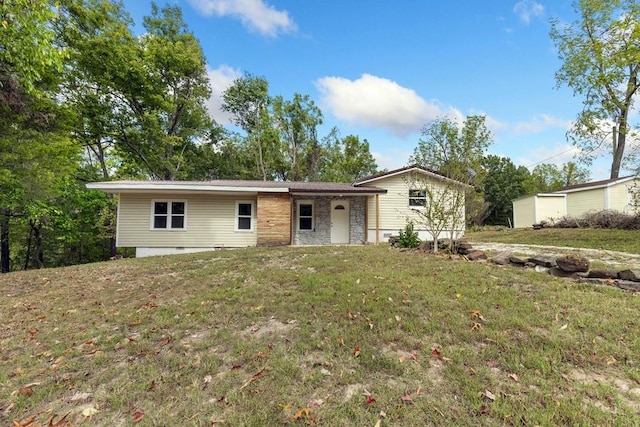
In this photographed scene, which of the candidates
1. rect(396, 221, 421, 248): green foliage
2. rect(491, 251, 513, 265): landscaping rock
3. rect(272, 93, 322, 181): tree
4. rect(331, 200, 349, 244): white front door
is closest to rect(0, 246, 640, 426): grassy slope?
rect(491, 251, 513, 265): landscaping rock

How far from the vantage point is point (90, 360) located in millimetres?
3270

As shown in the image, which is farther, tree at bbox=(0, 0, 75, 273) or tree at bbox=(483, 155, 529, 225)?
tree at bbox=(483, 155, 529, 225)

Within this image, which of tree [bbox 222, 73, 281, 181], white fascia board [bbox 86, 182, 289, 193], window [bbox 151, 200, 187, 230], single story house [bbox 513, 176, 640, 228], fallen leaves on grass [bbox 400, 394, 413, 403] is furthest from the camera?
tree [bbox 222, 73, 281, 181]

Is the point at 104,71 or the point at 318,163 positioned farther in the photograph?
the point at 318,163

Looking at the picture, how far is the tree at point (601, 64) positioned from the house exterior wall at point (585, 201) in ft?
5.53

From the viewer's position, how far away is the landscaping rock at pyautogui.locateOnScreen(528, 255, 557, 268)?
18.1 feet

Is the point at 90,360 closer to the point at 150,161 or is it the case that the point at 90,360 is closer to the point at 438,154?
the point at 150,161

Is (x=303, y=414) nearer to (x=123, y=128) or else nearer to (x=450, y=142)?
(x=123, y=128)

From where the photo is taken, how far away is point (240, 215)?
12953 millimetres

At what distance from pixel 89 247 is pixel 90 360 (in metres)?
18.9

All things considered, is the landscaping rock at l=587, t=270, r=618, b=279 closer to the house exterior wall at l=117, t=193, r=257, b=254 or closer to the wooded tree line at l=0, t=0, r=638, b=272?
the wooded tree line at l=0, t=0, r=638, b=272

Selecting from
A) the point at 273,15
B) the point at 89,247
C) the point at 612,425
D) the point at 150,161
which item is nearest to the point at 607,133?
the point at 273,15

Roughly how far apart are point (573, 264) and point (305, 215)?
9902 millimetres

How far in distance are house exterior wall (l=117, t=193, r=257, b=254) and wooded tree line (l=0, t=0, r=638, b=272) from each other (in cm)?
288
